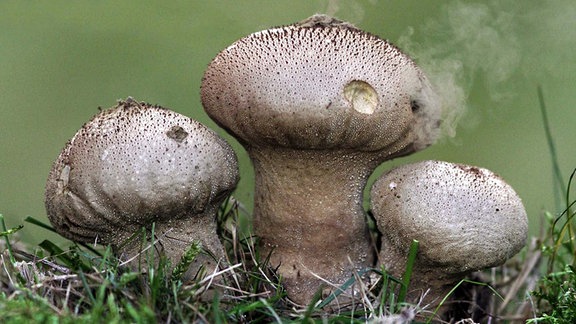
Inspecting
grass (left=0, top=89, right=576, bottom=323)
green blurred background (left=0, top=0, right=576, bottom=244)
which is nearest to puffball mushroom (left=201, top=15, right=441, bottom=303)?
grass (left=0, top=89, right=576, bottom=323)

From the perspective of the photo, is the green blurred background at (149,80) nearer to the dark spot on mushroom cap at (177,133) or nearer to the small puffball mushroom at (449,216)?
the small puffball mushroom at (449,216)

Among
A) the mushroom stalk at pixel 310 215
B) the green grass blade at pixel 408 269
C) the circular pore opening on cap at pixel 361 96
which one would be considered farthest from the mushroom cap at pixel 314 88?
the green grass blade at pixel 408 269

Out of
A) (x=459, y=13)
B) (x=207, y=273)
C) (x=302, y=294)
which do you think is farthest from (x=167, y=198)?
(x=459, y=13)

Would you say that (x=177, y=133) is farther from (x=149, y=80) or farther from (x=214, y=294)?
(x=149, y=80)

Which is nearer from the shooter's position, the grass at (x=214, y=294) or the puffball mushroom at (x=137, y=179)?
the grass at (x=214, y=294)

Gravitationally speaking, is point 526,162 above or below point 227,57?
below

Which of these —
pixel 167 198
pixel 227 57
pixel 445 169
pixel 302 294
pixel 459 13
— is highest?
pixel 459 13

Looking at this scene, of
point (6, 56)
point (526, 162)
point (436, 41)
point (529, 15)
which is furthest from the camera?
point (6, 56)

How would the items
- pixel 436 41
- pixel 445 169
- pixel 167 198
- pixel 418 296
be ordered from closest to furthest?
pixel 167 198 → pixel 445 169 → pixel 418 296 → pixel 436 41

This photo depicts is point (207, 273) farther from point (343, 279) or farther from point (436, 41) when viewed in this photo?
point (436, 41)
